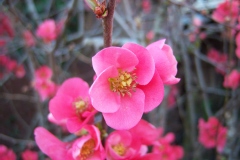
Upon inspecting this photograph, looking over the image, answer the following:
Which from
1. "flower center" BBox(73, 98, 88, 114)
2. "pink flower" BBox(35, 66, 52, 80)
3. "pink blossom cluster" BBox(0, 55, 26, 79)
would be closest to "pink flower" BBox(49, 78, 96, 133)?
"flower center" BBox(73, 98, 88, 114)

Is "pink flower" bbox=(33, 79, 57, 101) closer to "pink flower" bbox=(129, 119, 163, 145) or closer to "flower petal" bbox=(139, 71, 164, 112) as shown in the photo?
"pink flower" bbox=(129, 119, 163, 145)

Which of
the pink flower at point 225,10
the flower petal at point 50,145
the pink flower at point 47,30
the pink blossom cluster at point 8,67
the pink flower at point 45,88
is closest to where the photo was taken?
the flower petal at point 50,145

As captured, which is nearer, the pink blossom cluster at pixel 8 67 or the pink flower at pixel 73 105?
the pink flower at pixel 73 105

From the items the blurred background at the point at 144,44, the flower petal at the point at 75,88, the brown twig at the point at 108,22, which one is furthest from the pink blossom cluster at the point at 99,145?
the blurred background at the point at 144,44

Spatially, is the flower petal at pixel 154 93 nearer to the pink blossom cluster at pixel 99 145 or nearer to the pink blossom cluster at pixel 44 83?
the pink blossom cluster at pixel 99 145

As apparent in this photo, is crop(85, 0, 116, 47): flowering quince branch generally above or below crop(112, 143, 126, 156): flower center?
above

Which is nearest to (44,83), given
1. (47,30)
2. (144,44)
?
(47,30)

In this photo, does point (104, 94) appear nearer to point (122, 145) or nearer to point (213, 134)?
point (122, 145)
